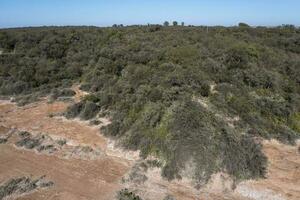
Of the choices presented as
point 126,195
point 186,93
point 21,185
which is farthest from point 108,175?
point 186,93

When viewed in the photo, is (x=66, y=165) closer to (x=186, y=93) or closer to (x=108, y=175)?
(x=108, y=175)

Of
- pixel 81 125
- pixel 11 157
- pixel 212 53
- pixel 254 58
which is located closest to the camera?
pixel 11 157

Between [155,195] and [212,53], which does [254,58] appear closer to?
[212,53]

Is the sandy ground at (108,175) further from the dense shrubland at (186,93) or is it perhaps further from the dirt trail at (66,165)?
the dense shrubland at (186,93)

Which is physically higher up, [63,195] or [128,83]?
[128,83]

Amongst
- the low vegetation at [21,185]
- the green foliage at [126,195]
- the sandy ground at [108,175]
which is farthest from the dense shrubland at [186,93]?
the low vegetation at [21,185]

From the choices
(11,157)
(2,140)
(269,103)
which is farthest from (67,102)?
(269,103)

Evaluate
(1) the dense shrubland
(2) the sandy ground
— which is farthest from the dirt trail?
(1) the dense shrubland
